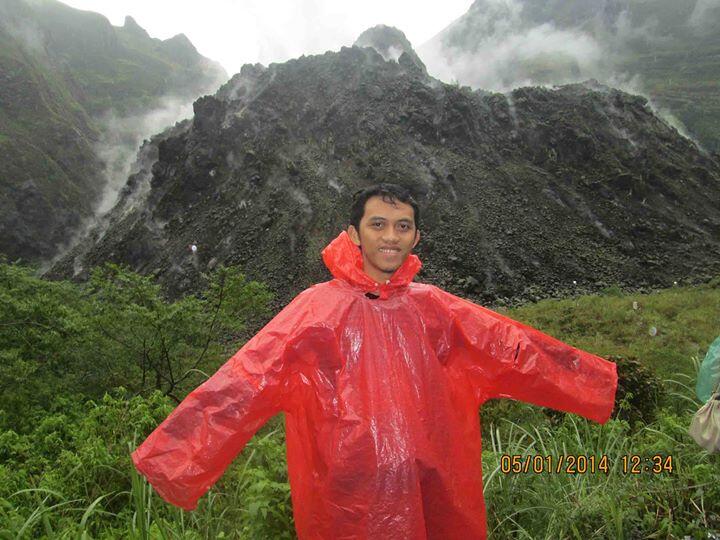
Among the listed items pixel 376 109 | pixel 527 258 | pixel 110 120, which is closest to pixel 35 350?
pixel 527 258

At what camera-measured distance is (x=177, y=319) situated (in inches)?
368

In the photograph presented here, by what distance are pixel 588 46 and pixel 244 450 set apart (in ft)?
343

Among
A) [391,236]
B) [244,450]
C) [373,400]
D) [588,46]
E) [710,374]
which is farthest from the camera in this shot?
[588,46]

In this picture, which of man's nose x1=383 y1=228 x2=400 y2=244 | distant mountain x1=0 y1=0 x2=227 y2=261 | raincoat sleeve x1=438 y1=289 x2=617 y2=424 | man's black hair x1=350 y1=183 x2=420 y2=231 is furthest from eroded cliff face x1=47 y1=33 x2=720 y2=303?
man's nose x1=383 y1=228 x2=400 y2=244

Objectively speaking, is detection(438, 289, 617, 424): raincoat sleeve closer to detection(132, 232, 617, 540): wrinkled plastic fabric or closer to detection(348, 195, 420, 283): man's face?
detection(132, 232, 617, 540): wrinkled plastic fabric

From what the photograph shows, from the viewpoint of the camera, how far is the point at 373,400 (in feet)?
6.64

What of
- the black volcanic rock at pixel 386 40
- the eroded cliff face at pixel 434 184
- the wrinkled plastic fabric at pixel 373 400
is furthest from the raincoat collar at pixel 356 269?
the black volcanic rock at pixel 386 40

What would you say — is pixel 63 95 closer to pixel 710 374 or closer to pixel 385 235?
pixel 385 235

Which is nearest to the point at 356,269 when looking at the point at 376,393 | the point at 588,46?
the point at 376,393

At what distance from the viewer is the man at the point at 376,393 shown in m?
1.91

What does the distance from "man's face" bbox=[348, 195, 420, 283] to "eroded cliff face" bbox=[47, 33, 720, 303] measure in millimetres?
20141

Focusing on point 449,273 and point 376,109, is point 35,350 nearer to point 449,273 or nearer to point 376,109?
point 449,273
